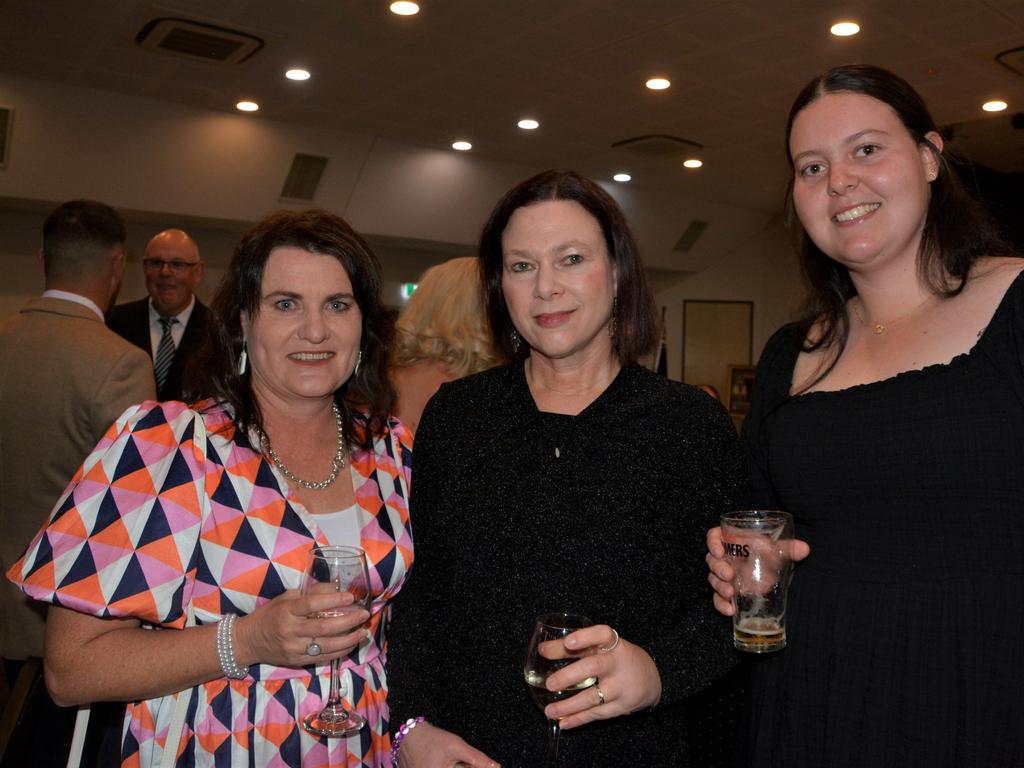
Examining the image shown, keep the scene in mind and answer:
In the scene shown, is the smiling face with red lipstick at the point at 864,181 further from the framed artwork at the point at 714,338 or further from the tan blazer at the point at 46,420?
the framed artwork at the point at 714,338

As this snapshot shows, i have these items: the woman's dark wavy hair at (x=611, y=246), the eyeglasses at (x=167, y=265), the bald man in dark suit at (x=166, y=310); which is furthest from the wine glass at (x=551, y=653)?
the eyeglasses at (x=167, y=265)

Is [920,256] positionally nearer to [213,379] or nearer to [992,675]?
[992,675]

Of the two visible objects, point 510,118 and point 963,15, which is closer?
point 963,15

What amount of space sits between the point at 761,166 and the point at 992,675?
34.7 ft

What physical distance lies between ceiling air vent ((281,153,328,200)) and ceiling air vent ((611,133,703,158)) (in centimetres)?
339

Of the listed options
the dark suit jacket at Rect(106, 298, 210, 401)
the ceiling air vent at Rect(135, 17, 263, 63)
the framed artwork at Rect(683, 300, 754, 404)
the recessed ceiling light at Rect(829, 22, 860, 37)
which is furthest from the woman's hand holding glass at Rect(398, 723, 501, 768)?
the framed artwork at Rect(683, 300, 754, 404)

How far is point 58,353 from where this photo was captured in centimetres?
335

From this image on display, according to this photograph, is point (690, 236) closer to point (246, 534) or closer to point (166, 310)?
point (166, 310)

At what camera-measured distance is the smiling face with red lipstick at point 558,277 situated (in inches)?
74.7

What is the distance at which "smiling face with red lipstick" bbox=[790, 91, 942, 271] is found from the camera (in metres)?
1.89

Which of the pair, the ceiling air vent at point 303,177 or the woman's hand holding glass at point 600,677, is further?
the ceiling air vent at point 303,177

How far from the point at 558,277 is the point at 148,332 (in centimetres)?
428

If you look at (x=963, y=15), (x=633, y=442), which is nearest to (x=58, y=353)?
(x=633, y=442)

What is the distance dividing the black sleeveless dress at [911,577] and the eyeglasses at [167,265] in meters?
4.45
